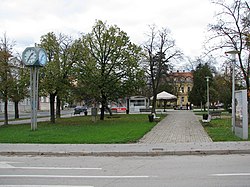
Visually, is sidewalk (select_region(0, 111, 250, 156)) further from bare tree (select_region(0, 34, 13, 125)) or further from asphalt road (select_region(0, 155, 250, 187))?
bare tree (select_region(0, 34, 13, 125))

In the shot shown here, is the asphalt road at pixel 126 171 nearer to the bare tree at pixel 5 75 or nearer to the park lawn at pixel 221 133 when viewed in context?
the park lawn at pixel 221 133

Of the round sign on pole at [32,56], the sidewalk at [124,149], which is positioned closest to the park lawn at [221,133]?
the sidewalk at [124,149]

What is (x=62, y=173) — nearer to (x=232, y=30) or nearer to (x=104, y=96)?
(x=232, y=30)

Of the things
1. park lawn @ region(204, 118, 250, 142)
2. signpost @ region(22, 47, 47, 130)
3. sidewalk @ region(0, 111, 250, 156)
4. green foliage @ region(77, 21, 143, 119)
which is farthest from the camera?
green foliage @ region(77, 21, 143, 119)

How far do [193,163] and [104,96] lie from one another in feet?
71.6

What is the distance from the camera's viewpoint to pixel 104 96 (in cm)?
3188

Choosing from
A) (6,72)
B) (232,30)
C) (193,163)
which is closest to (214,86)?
(232,30)

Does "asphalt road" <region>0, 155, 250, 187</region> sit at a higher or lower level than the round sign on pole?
lower

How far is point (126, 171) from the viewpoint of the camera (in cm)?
933

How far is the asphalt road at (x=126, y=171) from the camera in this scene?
7770 millimetres

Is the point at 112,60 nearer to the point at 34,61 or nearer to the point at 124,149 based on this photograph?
the point at 34,61

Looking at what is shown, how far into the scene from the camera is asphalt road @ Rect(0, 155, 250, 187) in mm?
7770

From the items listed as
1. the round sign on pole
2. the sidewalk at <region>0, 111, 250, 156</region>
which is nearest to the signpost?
the round sign on pole

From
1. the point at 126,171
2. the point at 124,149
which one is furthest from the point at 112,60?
the point at 126,171
